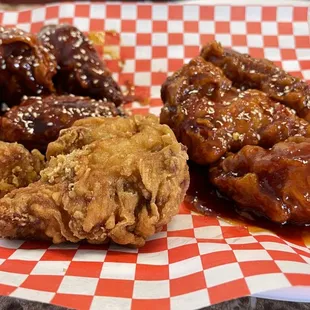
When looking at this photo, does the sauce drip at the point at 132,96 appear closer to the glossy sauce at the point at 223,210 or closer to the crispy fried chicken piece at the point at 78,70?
the crispy fried chicken piece at the point at 78,70

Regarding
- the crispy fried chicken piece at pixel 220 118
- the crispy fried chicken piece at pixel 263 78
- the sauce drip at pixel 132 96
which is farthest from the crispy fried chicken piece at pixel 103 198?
the sauce drip at pixel 132 96

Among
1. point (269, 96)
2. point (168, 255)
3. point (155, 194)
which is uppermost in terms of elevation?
point (269, 96)

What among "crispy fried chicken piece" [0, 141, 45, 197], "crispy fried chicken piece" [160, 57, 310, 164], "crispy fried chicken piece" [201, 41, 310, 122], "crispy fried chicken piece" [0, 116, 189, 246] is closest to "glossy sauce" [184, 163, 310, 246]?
"crispy fried chicken piece" [160, 57, 310, 164]

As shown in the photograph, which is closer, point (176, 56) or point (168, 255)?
point (168, 255)

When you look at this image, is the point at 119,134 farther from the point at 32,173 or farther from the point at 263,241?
the point at 263,241

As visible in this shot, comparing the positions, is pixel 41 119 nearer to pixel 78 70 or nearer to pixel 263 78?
pixel 78 70

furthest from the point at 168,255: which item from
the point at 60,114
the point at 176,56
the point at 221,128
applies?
the point at 176,56
